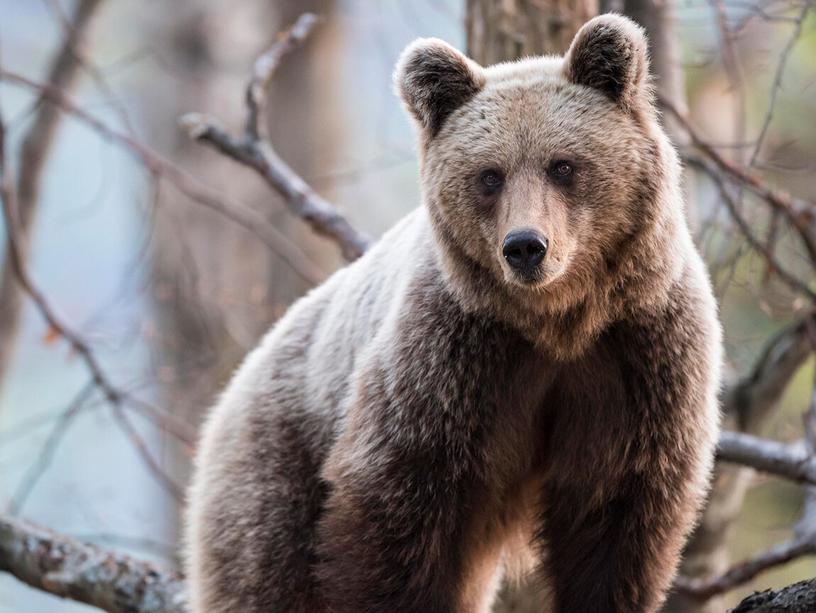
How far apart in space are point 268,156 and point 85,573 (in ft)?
7.74

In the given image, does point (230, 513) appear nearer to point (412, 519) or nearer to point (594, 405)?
point (412, 519)

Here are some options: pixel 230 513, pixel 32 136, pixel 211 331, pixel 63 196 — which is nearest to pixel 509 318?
pixel 230 513

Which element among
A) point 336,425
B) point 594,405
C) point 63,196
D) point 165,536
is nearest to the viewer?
point 594,405

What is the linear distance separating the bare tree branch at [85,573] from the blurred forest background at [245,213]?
0.37 ft

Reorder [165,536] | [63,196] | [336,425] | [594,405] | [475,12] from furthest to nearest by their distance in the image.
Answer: [63,196] → [165,536] → [475,12] → [336,425] → [594,405]

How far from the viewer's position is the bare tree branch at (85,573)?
527cm

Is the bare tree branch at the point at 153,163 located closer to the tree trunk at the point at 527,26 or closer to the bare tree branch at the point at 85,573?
the tree trunk at the point at 527,26

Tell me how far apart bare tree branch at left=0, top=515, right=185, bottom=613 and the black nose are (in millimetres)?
2527

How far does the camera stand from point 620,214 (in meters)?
3.89

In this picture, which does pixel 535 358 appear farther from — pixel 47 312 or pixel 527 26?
pixel 47 312

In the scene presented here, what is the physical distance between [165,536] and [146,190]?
11.9 ft

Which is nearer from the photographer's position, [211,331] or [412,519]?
[412,519]

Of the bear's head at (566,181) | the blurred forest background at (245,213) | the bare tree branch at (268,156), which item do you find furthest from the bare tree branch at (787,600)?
the bare tree branch at (268,156)

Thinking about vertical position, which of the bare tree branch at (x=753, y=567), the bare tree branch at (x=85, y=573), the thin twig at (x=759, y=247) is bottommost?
the bare tree branch at (x=753, y=567)
